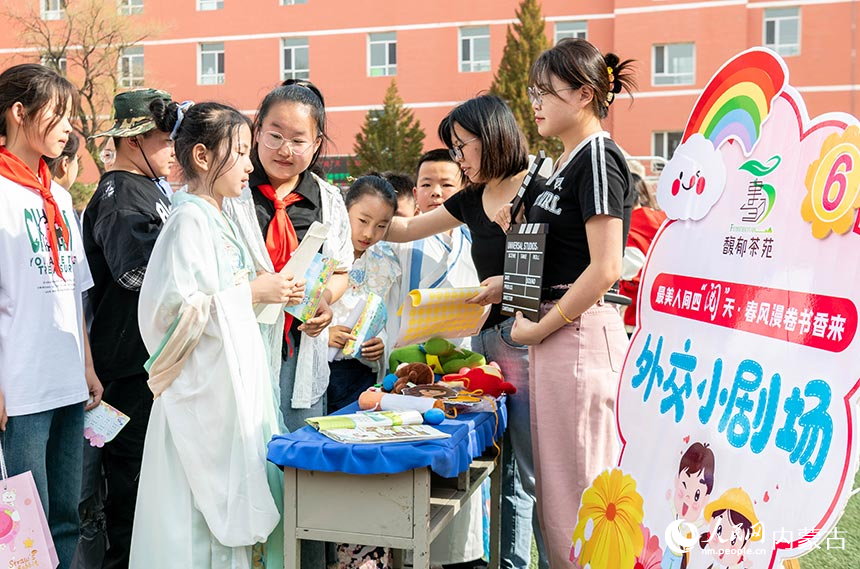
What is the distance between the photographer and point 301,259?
233 centimetres

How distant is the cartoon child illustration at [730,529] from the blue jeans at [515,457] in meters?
0.93

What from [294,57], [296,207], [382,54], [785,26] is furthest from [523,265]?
[294,57]

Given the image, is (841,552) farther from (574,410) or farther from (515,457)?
(574,410)

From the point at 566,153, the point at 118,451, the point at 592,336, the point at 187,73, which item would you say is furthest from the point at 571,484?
the point at 187,73

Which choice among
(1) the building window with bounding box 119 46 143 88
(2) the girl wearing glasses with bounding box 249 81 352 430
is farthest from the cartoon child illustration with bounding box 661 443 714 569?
(1) the building window with bounding box 119 46 143 88

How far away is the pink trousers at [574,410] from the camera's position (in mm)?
2305

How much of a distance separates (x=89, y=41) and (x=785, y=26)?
1886cm

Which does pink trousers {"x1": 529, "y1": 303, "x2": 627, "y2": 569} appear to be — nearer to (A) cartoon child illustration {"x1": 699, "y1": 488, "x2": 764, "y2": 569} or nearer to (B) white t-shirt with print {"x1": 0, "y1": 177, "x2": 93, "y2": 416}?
(A) cartoon child illustration {"x1": 699, "y1": 488, "x2": 764, "y2": 569}

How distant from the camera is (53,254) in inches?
91.8

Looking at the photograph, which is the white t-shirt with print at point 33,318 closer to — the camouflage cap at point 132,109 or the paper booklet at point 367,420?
the camouflage cap at point 132,109

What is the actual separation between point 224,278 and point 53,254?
0.54 m

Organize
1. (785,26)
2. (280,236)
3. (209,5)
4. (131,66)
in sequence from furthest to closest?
(131,66) < (209,5) < (785,26) < (280,236)

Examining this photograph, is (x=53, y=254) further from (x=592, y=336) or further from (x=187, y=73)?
(x=187, y=73)

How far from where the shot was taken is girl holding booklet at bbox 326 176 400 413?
3016 mm
